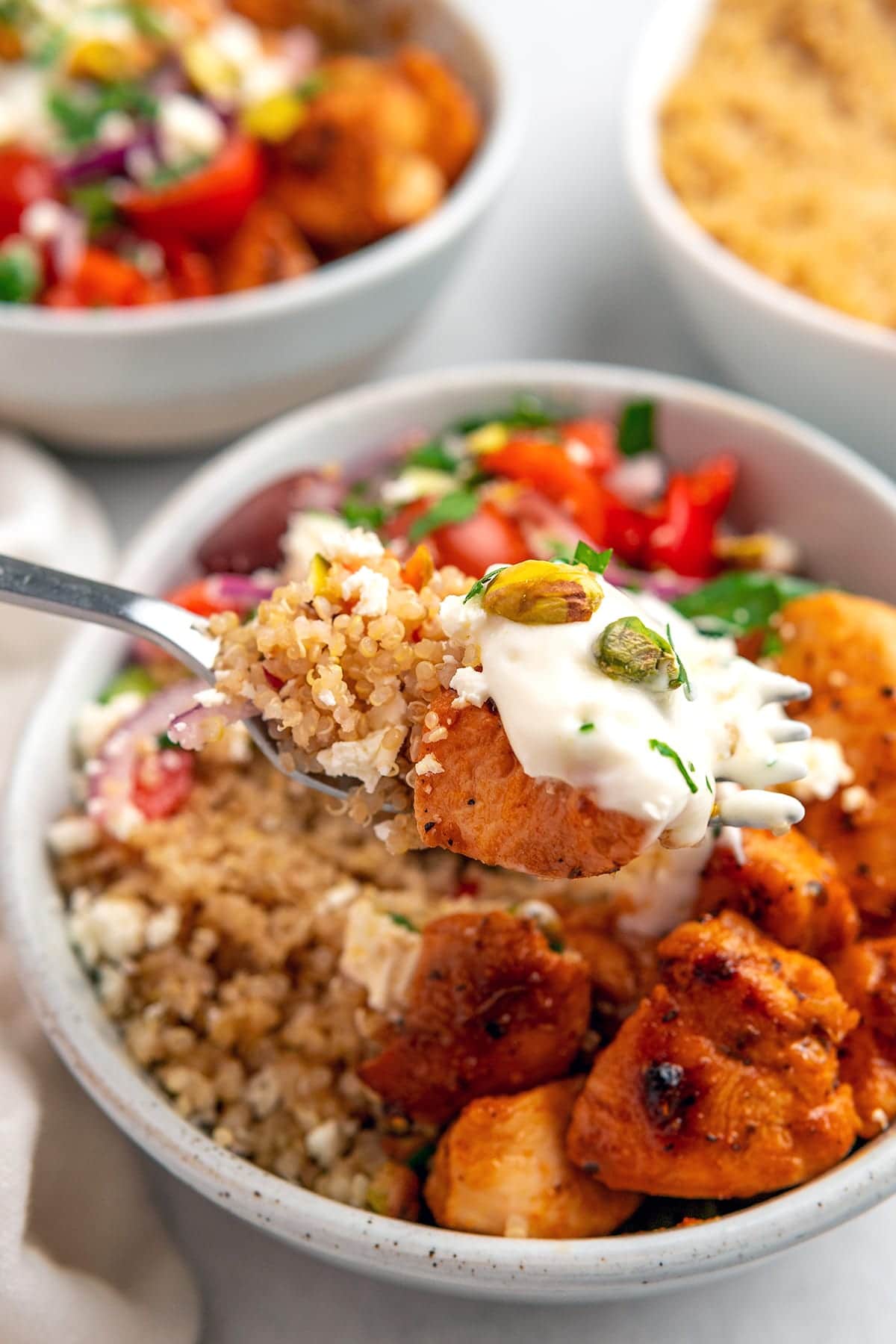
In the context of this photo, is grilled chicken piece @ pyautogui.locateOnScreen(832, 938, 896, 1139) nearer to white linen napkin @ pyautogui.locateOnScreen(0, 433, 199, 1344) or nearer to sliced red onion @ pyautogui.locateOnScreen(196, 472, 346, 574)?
white linen napkin @ pyautogui.locateOnScreen(0, 433, 199, 1344)

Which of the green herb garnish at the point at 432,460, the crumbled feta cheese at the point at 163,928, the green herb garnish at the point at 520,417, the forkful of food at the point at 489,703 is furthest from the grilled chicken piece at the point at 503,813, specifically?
the green herb garnish at the point at 520,417

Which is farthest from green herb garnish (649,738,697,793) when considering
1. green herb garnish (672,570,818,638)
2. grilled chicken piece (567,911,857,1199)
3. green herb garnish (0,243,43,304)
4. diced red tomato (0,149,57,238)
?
diced red tomato (0,149,57,238)

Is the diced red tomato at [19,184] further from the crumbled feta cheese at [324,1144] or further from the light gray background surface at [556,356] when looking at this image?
the crumbled feta cheese at [324,1144]

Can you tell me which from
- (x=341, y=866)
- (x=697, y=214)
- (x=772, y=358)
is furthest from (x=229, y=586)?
(x=697, y=214)

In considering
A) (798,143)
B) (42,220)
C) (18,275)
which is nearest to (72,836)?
(18,275)

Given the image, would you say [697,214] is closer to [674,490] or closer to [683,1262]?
[674,490]

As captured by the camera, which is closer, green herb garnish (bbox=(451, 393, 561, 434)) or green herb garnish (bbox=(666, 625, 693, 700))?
green herb garnish (bbox=(666, 625, 693, 700))
